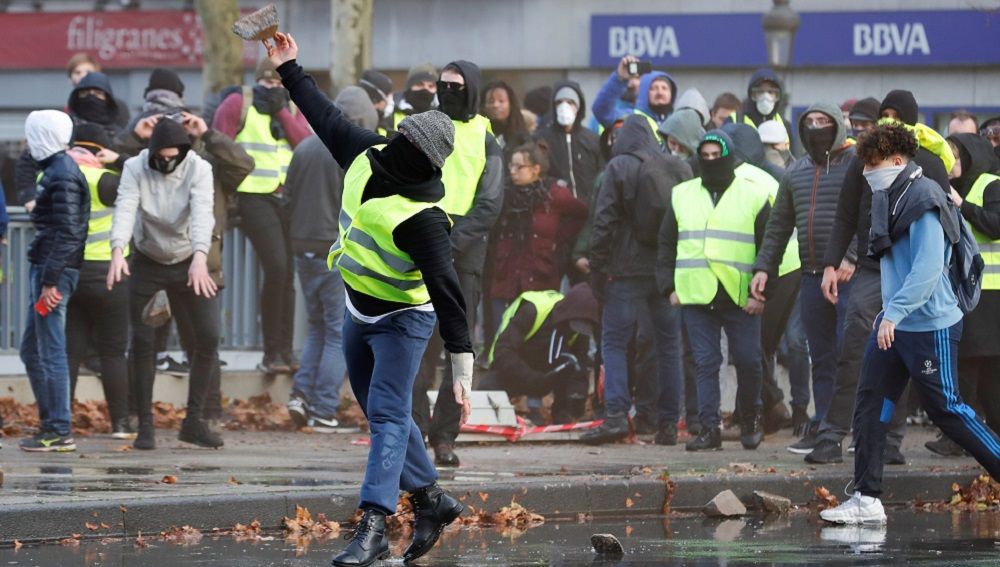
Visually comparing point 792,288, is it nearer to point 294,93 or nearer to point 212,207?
point 212,207

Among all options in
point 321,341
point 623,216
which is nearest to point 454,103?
point 623,216

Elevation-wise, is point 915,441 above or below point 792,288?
below

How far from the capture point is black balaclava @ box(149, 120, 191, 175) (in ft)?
37.8

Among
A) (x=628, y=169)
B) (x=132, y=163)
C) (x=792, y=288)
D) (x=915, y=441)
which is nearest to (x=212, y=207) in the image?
(x=132, y=163)

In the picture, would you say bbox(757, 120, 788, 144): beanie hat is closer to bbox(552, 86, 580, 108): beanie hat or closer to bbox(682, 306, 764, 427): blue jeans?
bbox(552, 86, 580, 108): beanie hat

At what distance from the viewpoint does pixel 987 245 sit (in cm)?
1202

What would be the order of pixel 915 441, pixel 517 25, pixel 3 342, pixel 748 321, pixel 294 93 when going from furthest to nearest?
pixel 517 25 < pixel 3 342 < pixel 915 441 < pixel 748 321 < pixel 294 93

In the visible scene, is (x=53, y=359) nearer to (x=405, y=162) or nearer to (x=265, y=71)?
(x=265, y=71)

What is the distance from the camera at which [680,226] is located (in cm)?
1292

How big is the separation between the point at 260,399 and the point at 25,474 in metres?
4.97

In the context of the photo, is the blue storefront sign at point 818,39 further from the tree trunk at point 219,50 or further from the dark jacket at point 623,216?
the dark jacket at point 623,216

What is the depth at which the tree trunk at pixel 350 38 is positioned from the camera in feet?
72.2

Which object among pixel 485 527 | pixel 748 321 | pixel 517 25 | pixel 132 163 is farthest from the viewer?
pixel 517 25

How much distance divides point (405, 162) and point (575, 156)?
7301 mm
